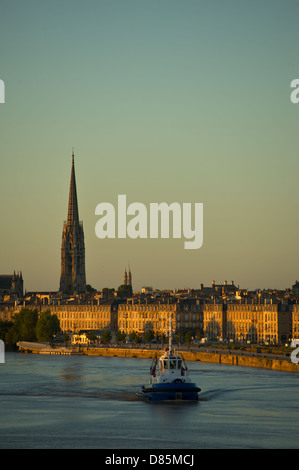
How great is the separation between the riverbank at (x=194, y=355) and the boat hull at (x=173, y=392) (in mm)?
13071

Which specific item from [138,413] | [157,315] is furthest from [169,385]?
[157,315]

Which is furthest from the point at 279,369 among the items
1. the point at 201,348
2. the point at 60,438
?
the point at 60,438

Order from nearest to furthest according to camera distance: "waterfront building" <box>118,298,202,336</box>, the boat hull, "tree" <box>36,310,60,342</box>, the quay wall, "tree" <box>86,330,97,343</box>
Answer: the boat hull → the quay wall → "tree" <box>36,310,60,342</box> → "tree" <box>86,330,97,343</box> → "waterfront building" <box>118,298,202,336</box>

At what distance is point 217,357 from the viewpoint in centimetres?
10588

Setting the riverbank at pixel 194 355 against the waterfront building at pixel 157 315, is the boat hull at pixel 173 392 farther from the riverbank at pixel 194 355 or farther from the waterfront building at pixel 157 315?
the waterfront building at pixel 157 315

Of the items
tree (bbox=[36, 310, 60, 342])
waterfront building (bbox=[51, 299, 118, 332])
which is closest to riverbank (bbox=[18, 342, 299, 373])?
tree (bbox=[36, 310, 60, 342])

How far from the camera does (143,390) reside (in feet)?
214

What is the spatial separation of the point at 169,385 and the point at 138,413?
6480 millimetres

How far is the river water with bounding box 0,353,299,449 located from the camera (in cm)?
4853

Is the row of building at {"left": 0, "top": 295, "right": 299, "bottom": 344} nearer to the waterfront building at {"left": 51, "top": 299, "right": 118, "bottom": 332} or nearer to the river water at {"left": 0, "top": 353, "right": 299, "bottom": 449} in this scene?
the waterfront building at {"left": 51, "top": 299, "right": 118, "bottom": 332}

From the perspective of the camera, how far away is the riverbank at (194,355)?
9188 centimetres

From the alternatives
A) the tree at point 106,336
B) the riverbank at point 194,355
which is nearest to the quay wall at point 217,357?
the riverbank at point 194,355

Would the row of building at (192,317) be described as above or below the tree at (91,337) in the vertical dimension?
above
